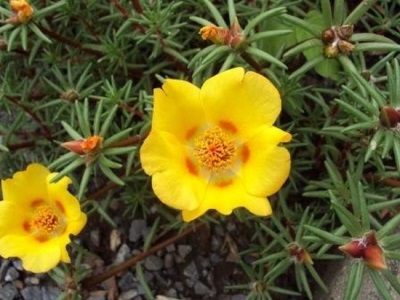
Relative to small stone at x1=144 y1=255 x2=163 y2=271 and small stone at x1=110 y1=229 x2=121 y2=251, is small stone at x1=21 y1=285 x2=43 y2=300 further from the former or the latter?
small stone at x1=144 y1=255 x2=163 y2=271


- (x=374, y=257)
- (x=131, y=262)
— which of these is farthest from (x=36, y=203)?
(x=374, y=257)

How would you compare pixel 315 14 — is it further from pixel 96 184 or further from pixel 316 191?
pixel 96 184

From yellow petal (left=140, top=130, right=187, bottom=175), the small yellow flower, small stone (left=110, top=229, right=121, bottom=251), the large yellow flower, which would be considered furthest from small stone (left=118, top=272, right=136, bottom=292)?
the small yellow flower

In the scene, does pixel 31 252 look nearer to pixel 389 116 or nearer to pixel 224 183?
pixel 224 183

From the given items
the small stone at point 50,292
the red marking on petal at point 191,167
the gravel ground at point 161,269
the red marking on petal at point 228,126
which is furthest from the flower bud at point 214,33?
the small stone at point 50,292

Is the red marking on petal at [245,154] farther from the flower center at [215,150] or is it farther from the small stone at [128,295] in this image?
the small stone at [128,295]

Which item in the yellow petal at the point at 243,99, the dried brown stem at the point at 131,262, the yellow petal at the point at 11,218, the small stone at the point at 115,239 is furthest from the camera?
the small stone at the point at 115,239

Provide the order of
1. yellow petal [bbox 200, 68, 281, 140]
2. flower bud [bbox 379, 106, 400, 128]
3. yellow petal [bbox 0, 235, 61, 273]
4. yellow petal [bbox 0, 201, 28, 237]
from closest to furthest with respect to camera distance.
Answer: flower bud [bbox 379, 106, 400, 128] → yellow petal [bbox 200, 68, 281, 140] → yellow petal [bbox 0, 235, 61, 273] → yellow petal [bbox 0, 201, 28, 237]
